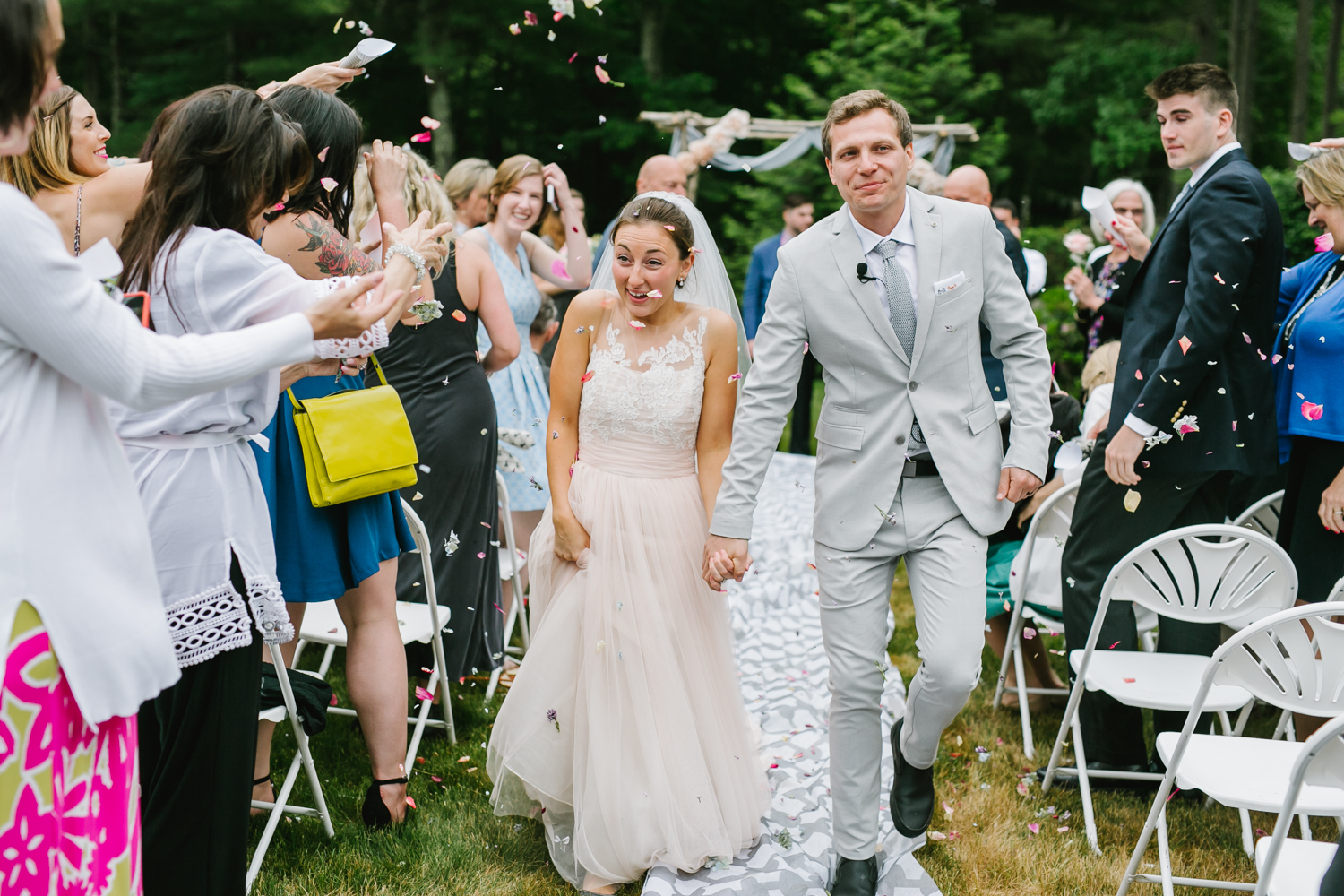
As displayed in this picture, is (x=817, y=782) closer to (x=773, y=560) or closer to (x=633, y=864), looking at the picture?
(x=633, y=864)

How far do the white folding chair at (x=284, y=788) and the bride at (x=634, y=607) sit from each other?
1.76 feet

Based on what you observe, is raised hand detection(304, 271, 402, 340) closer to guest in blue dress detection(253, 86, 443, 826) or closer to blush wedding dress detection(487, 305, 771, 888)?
guest in blue dress detection(253, 86, 443, 826)

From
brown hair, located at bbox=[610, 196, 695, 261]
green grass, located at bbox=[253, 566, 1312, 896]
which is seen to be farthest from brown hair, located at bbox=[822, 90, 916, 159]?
green grass, located at bbox=[253, 566, 1312, 896]

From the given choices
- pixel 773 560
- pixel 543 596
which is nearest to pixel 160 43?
pixel 773 560

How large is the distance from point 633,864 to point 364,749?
56.6 inches

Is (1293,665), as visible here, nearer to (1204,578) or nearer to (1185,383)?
(1204,578)

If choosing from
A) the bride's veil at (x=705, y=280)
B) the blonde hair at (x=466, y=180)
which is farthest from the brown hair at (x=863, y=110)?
the blonde hair at (x=466, y=180)

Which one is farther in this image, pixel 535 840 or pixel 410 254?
pixel 535 840

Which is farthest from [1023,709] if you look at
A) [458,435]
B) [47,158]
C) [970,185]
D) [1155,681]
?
[47,158]

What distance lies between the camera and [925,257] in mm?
2986

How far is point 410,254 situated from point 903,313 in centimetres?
138

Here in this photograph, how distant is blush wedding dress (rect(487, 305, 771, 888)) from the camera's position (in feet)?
10.0

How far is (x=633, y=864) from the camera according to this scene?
3035 millimetres

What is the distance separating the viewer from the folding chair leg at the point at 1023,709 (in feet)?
13.0
